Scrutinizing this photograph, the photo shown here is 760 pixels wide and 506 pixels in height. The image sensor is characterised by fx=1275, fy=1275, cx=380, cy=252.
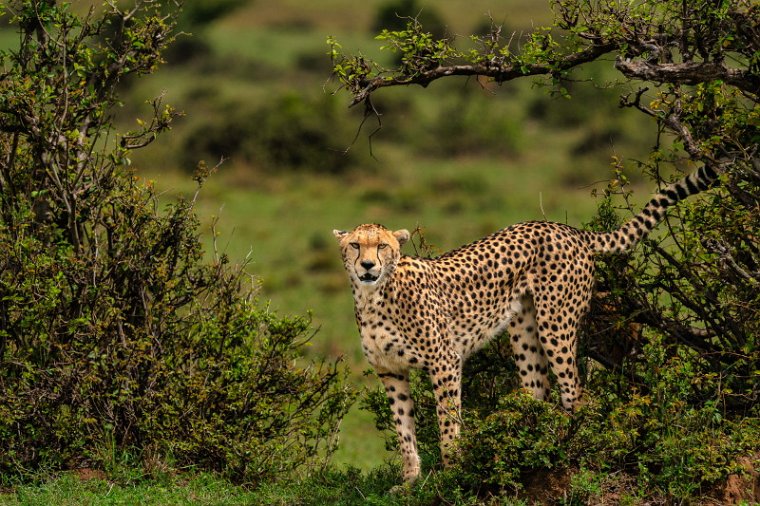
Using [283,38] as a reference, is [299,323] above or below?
below

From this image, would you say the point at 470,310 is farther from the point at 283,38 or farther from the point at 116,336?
the point at 283,38

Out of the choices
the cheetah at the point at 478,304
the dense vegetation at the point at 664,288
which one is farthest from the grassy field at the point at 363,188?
the dense vegetation at the point at 664,288

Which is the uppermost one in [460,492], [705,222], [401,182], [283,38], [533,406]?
[283,38]

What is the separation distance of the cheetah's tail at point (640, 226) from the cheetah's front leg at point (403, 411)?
55.0 inches

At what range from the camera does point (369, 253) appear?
273 inches

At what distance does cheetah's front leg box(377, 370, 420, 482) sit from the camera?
735 cm

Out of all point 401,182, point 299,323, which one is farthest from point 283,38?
point 299,323

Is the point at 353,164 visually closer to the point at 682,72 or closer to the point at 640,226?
the point at 640,226

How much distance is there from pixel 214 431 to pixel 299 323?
900mm

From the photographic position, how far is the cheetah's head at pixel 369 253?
6.92 metres

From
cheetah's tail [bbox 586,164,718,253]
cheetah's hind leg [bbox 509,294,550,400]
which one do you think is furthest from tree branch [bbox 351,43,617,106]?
cheetah's hind leg [bbox 509,294,550,400]

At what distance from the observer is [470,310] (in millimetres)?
7367

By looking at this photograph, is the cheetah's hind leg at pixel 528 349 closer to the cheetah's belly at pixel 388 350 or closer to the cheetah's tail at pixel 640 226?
the cheetah's tail at pixel 640 226

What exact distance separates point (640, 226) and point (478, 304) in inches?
41.8
